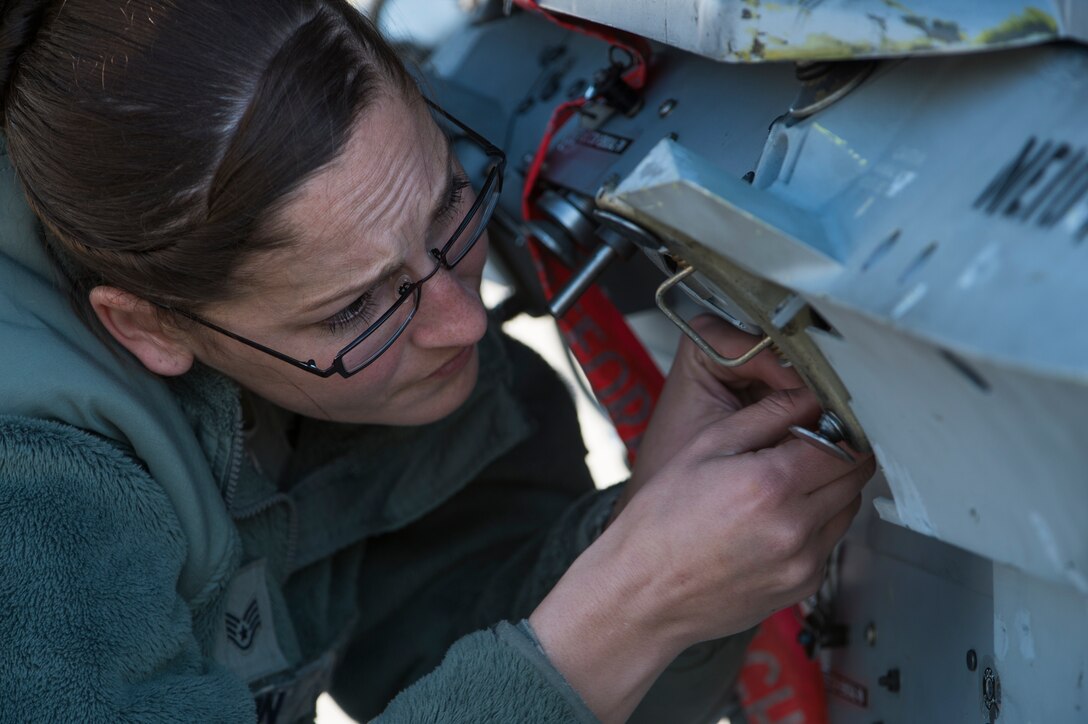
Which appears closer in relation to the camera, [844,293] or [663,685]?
[844,293]

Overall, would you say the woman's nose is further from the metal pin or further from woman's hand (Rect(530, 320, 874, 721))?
the metal pin

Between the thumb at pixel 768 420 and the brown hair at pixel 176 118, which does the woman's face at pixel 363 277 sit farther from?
the thumb at pixel 768 420

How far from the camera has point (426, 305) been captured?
1.01 m

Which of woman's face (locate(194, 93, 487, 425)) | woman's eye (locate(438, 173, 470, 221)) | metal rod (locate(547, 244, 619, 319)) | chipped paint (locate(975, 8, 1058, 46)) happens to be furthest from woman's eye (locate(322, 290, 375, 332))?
chipped paint (locate(975, 8, 1058, 46))

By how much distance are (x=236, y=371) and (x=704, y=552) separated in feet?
1.66

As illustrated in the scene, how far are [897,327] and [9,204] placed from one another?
0.84 metres

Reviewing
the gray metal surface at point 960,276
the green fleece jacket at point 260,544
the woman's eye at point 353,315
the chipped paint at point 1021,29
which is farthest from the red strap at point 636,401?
the chipped paint at point 1021,29

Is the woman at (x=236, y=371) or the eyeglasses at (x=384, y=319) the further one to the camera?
the eyeglasses at (x=384, y=319)

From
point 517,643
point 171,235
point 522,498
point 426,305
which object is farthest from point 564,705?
point 522,498

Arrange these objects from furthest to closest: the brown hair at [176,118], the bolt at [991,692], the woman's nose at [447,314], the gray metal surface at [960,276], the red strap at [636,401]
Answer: the red strap at [636,401] → the woman's nose at [447,314] → the brown hair at [176,118] → the bolt at [991,692] → the gray metal surface at [960,276]

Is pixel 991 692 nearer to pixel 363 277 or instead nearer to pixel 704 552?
pixel 704 552

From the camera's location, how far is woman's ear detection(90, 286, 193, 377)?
3.30 ft

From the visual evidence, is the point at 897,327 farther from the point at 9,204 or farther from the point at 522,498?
the point at 522,498

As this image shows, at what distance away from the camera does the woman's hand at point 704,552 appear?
0.83m
